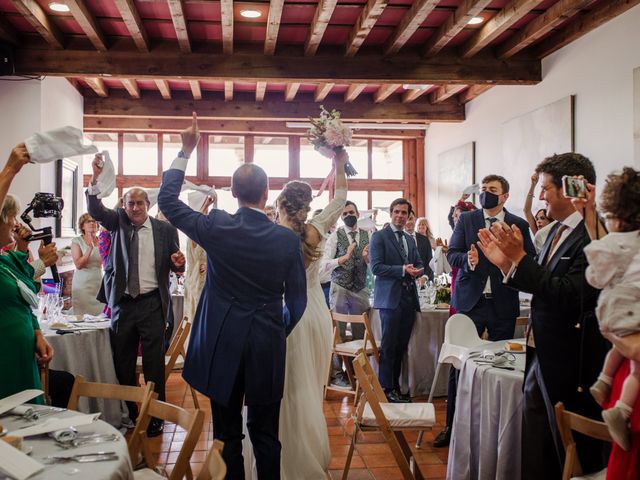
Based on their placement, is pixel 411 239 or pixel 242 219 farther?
pixel 411 239

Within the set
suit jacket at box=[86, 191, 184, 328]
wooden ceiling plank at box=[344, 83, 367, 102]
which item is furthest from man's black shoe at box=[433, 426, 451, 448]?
wooden ceiling plank at box=[344, 83, 367, 102]

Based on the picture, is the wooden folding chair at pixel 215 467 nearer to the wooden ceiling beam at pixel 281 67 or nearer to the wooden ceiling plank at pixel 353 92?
the wooden ceiling beam at pixel 281 67

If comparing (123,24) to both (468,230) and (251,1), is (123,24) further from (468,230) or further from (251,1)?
(468,230)

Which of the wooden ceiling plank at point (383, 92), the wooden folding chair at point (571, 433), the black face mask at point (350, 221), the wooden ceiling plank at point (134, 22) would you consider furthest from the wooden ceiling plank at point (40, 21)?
the wooden folding chair at point (571, 433)

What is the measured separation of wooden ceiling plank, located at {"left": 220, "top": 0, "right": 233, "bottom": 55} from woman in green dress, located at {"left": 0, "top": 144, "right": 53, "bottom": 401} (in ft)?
9.97

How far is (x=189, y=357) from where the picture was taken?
2535 millimetres

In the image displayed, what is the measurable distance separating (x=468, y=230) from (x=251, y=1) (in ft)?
9.71

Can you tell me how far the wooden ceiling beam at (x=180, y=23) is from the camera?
499cm

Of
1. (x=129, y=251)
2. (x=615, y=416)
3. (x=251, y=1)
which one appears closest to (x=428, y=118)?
(x=251, y=1)

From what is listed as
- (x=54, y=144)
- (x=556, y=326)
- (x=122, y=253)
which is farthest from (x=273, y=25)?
(x=556, y=326)

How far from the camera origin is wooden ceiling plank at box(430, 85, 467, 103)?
854 cm

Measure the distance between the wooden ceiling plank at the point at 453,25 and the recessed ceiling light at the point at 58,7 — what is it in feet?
11.5

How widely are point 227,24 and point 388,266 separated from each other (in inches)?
106

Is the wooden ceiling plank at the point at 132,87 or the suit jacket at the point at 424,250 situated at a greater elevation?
the wooden ceiling plank at the point at 132,87
